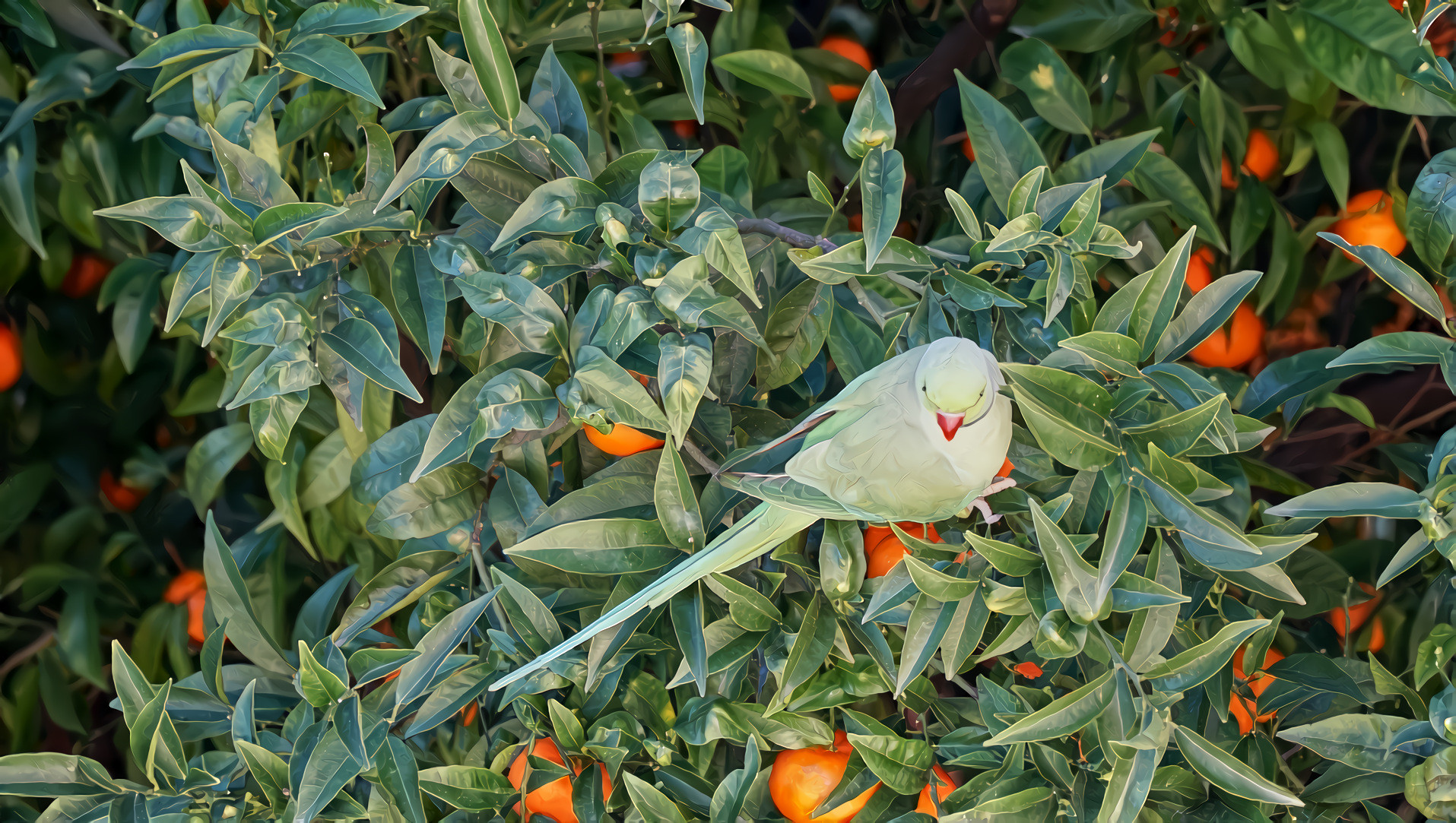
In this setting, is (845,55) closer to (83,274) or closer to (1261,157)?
(1261,157)

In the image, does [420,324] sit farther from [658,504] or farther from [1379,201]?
[1379,201]

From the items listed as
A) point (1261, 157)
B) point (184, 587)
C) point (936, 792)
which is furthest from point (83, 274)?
point (1261, 157)

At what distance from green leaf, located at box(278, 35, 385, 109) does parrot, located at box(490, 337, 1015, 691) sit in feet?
1.06

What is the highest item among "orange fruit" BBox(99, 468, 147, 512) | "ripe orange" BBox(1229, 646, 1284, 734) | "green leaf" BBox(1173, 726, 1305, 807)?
"green leaf" BBox(1173, 726, 1305, 807)

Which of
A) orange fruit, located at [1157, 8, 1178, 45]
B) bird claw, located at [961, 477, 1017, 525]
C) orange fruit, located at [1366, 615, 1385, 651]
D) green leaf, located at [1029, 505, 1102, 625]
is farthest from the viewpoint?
orange fruit, located at [1157, 8, 1178, 45]

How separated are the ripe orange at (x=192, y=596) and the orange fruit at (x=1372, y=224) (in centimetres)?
111

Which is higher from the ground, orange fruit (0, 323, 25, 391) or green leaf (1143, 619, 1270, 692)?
orange fruit (0, 323, 25, 391)

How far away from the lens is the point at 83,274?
0.84m

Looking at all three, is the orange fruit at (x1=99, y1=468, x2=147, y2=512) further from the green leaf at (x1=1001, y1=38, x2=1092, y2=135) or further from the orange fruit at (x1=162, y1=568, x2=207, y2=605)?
the green leaf at (x1=1001, y1=38, x2=1092, y2=135)

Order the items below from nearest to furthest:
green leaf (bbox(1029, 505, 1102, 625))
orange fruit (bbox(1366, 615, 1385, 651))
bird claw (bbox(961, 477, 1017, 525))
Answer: green leaf (bbox(1029, 505, 1102, 625)) → bird claw (bbox(961, 477, 1017, 525)) → orange fruit (bbox(1366, 615, 1385, 651))

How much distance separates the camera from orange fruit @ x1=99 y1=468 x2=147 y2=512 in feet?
2.82

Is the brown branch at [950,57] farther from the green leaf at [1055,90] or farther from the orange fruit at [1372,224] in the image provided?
the orange fruit at [1372,224]

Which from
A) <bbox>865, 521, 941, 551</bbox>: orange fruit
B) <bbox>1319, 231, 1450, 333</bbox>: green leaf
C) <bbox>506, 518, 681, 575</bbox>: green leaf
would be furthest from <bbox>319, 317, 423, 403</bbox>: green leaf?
<bbox>1319, 231, 1450, 333</bbox>: green leaf

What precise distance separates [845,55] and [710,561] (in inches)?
23.0
